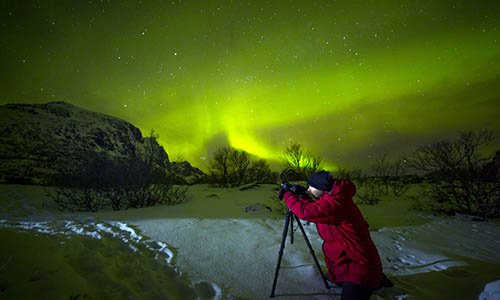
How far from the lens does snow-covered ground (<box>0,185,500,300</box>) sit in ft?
7.94

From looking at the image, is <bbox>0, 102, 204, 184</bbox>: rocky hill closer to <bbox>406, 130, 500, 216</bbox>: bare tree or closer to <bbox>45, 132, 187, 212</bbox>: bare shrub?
<bbox>45, 132, 187, 212</bbox>: bare shrub

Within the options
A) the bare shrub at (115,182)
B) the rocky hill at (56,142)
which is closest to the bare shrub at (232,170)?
the rocky hill at (56,142)

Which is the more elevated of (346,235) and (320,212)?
(320,212)

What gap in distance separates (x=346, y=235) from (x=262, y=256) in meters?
1.82

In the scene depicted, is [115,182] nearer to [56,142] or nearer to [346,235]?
[346,235]

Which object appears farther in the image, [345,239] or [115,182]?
[115,182]

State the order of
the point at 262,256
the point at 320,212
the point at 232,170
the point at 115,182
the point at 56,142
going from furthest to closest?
the point at 56,142, the point at 232,170, the point at 115,182, the point at 262,256, the point at 320,212

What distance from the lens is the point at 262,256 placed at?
11.3ft

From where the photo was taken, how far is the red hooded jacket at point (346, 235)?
209 cm

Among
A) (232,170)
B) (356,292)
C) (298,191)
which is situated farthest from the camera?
(232,170)

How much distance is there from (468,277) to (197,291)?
4.10m

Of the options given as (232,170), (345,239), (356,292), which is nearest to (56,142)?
(232,170)

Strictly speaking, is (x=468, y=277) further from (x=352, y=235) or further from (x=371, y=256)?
(x=352, y=235)

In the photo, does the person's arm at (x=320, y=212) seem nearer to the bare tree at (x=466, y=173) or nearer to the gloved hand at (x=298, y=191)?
the gloved hand at (x=298, y=191)
